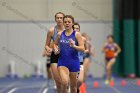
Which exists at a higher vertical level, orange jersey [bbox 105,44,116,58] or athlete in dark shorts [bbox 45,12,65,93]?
athlete in dark shorts [bbox 45,12,65,93]

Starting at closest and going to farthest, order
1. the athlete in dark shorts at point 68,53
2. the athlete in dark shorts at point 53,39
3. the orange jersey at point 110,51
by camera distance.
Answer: the athlete in dark shorts at point 68,53 → the athlete in dark shorts at point 53,39 → the orange jersey at point 110,51

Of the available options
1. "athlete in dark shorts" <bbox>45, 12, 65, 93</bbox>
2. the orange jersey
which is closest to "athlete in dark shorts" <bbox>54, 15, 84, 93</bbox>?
"athlete in dark shorts" <bbox>45, 12, 65, 93</bbox>

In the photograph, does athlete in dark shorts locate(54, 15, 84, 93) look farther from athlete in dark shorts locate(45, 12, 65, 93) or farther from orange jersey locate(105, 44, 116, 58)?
orange jersey locate(105, 44, 116, 58)

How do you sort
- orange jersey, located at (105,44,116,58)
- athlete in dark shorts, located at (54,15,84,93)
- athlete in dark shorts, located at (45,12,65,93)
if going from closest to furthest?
athlete in dark shorts, located at (54,15,84,93) < athlete in dark shorts, located at (45,12,65,93) < orange jersey, located at (105,44,116,58)

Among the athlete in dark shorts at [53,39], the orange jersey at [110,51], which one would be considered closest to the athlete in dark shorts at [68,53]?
the athlete in dark shorts at [53,39]

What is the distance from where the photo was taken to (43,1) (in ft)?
77.6

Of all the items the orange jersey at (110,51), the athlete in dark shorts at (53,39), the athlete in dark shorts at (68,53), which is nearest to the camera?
the athlete in dark shorts at (68,53)

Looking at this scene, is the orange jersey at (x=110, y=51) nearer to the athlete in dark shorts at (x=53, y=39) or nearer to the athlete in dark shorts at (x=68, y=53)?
the athlete in dark shorts at (x=53, y=39)

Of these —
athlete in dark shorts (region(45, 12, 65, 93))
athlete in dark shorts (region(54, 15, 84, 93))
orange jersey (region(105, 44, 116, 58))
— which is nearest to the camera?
athlete in dark shorts (region(54, 15, 84, 93))

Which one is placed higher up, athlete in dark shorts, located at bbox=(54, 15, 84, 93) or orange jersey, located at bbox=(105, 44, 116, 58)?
athlete in dark shorts, located at bbox=(54, 15, 84, 93)

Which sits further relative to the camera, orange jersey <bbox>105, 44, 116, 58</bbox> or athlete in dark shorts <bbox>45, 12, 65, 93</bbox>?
orange jersey <bbox>105, 44, 116, 58</bbox>

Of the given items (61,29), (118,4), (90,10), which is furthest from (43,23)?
(61,29)

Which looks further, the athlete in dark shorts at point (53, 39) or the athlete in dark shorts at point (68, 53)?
the athlete in dark shorts at point (53, 39)

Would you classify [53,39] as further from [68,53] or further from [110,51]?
[110,51]
